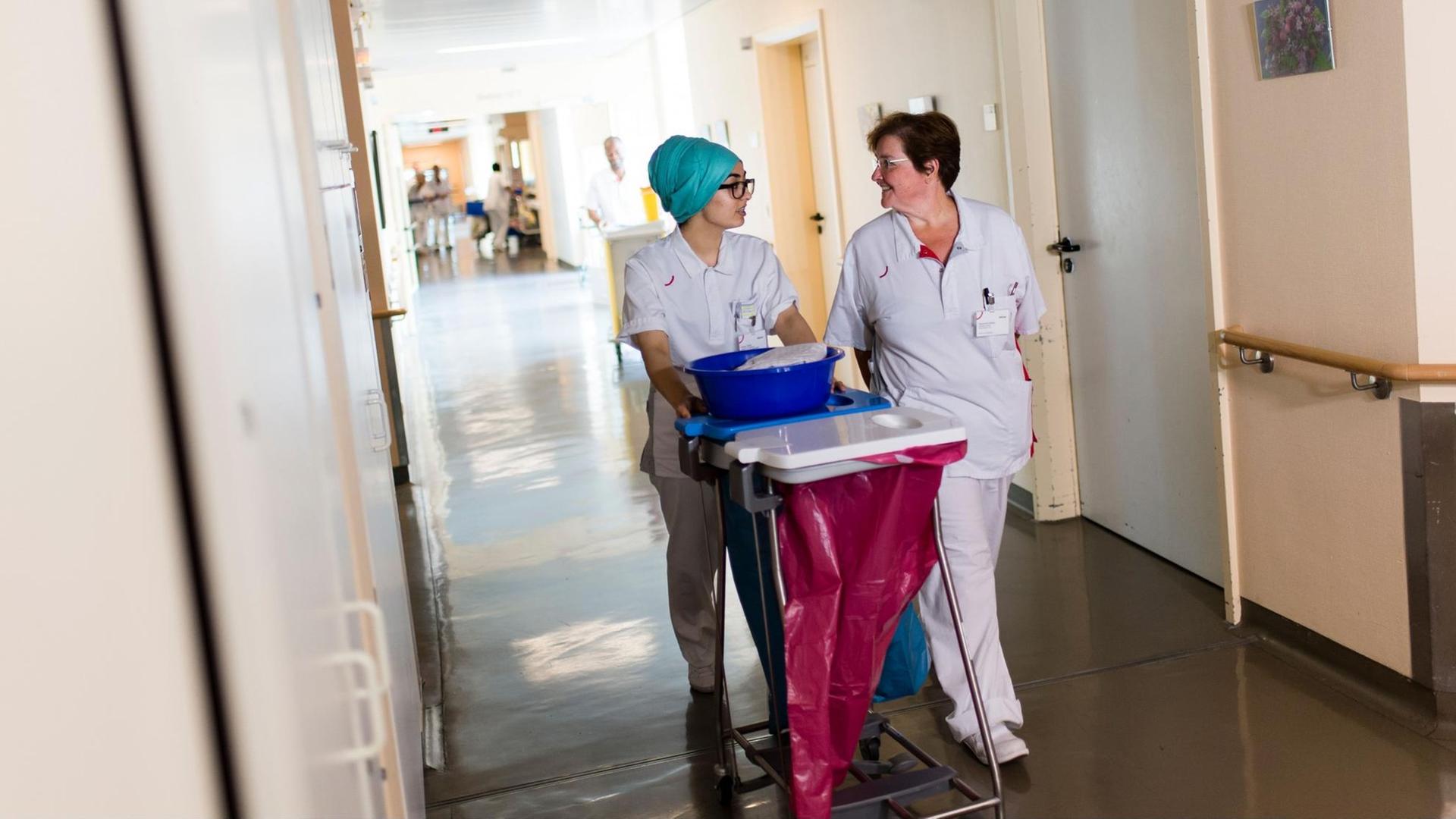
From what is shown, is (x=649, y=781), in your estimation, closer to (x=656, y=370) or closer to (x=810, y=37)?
(x=656, y=370)

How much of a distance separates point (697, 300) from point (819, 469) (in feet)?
3.69

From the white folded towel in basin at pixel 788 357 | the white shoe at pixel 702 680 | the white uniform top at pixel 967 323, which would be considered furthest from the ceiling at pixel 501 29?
the white folded towel in basin at pixel 788 357

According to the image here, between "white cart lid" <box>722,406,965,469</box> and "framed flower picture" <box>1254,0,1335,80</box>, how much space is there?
4.65ft

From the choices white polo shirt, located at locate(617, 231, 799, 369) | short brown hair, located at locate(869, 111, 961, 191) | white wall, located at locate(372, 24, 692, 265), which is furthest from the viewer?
white wall, located at locate(372, 24, 692, 265)

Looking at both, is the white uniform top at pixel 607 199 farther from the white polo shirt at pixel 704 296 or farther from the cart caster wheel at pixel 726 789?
the cart caster wheel at pixel 726 789

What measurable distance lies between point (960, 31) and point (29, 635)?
4.93m

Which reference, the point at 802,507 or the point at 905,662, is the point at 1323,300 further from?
the point at 802,507

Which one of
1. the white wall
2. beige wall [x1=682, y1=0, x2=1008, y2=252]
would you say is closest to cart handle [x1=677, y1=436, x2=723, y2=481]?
beige wall [x1=682, y1=0, x2=1008, y2=252]

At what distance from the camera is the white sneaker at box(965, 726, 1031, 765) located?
3033 millimetres

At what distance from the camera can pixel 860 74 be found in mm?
6836

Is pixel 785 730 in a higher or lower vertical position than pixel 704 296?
lower

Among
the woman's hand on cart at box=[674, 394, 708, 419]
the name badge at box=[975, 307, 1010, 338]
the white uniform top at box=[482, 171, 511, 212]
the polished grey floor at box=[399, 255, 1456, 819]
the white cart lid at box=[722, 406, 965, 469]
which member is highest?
the white uniform top at box=[482, 171, 511, 212]

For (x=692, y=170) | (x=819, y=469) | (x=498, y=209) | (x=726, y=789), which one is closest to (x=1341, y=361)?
(x=819, y=469)

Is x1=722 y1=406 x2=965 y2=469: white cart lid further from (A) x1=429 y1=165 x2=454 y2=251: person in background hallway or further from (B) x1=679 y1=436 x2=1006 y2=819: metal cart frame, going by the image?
(A) x1=429 y1=165 x2=454 y2=251: person in background hallway
